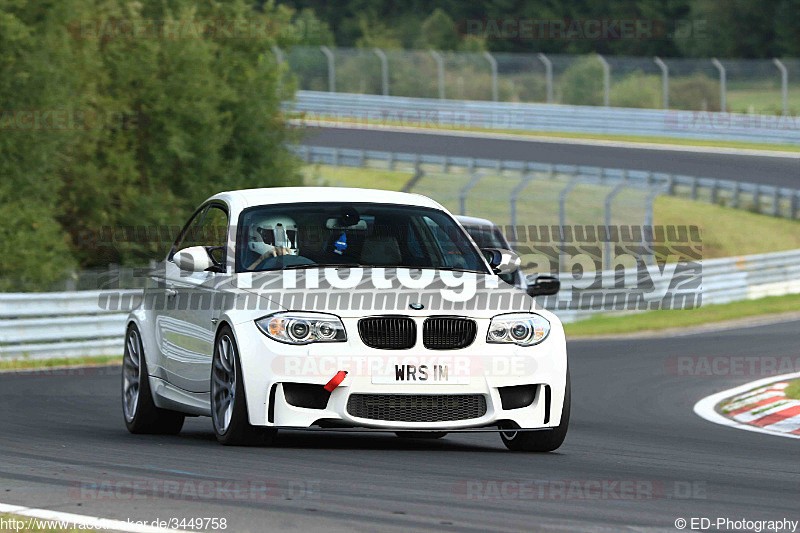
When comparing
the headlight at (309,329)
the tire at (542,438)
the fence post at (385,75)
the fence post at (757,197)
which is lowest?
the fence post at (757,197)

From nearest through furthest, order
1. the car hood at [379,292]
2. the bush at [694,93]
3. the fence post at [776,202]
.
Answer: the car hood at [379,292]
the fence post at [776,202]
the bush at [694,93]

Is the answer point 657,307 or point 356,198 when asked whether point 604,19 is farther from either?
point 356,198

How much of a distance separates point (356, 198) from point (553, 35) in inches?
2734

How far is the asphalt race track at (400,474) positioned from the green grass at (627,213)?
18.4 m

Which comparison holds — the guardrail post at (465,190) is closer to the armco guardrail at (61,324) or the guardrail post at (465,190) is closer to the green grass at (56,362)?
the armco guardrail at (61,324)

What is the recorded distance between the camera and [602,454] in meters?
9.03

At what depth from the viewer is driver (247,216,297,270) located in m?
9.20

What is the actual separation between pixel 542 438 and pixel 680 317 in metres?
17.7

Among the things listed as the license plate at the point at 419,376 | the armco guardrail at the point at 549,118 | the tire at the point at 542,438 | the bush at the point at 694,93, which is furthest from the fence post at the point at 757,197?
the license plate at the point at 419,376

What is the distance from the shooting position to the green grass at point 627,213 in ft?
101

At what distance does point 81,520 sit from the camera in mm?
5910

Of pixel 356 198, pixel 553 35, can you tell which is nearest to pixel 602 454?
pixel 356 198

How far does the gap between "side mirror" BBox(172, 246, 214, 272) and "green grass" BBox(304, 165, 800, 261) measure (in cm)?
A: 1954

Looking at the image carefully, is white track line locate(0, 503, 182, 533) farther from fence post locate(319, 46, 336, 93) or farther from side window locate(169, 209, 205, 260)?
fence post locate(319, 46, 336, 93)
